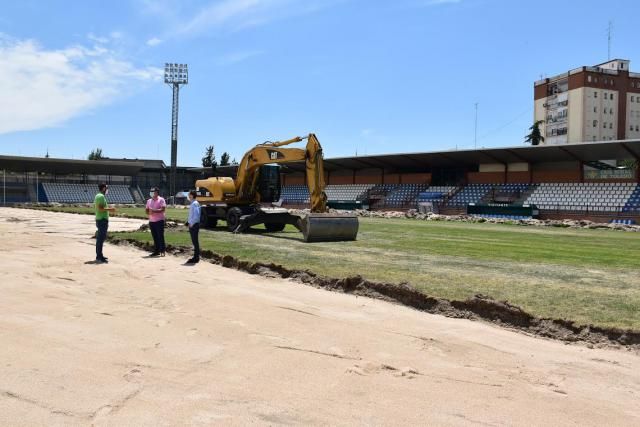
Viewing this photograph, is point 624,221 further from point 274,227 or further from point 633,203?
point 274,227

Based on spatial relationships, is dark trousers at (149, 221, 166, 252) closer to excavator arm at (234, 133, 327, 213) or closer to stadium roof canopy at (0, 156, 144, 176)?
excavator arm at (234, 133, 327, 213)

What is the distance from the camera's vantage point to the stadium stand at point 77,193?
63969 mm

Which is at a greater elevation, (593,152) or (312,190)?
(593,152)

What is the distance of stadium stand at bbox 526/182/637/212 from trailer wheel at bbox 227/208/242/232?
95.1 ft

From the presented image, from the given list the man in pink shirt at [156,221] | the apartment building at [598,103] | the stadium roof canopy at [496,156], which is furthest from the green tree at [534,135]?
the man in pink shirt at [156,221]

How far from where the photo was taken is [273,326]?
653cm

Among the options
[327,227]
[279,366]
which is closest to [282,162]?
[327,227]

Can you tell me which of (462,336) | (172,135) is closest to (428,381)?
(462,336)

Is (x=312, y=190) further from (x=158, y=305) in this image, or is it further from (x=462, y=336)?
(x=462, y=336)

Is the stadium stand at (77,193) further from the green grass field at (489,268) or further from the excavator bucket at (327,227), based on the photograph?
the excavator bucket at (327,227)

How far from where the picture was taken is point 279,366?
5.02 m

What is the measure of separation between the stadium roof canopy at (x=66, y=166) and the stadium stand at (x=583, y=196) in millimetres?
50991

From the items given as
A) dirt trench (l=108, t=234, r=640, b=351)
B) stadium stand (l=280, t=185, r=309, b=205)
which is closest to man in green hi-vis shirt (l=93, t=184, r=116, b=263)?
dirt trench (l=108, t=234, r=640, b=351)

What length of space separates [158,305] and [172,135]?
6458 cm
